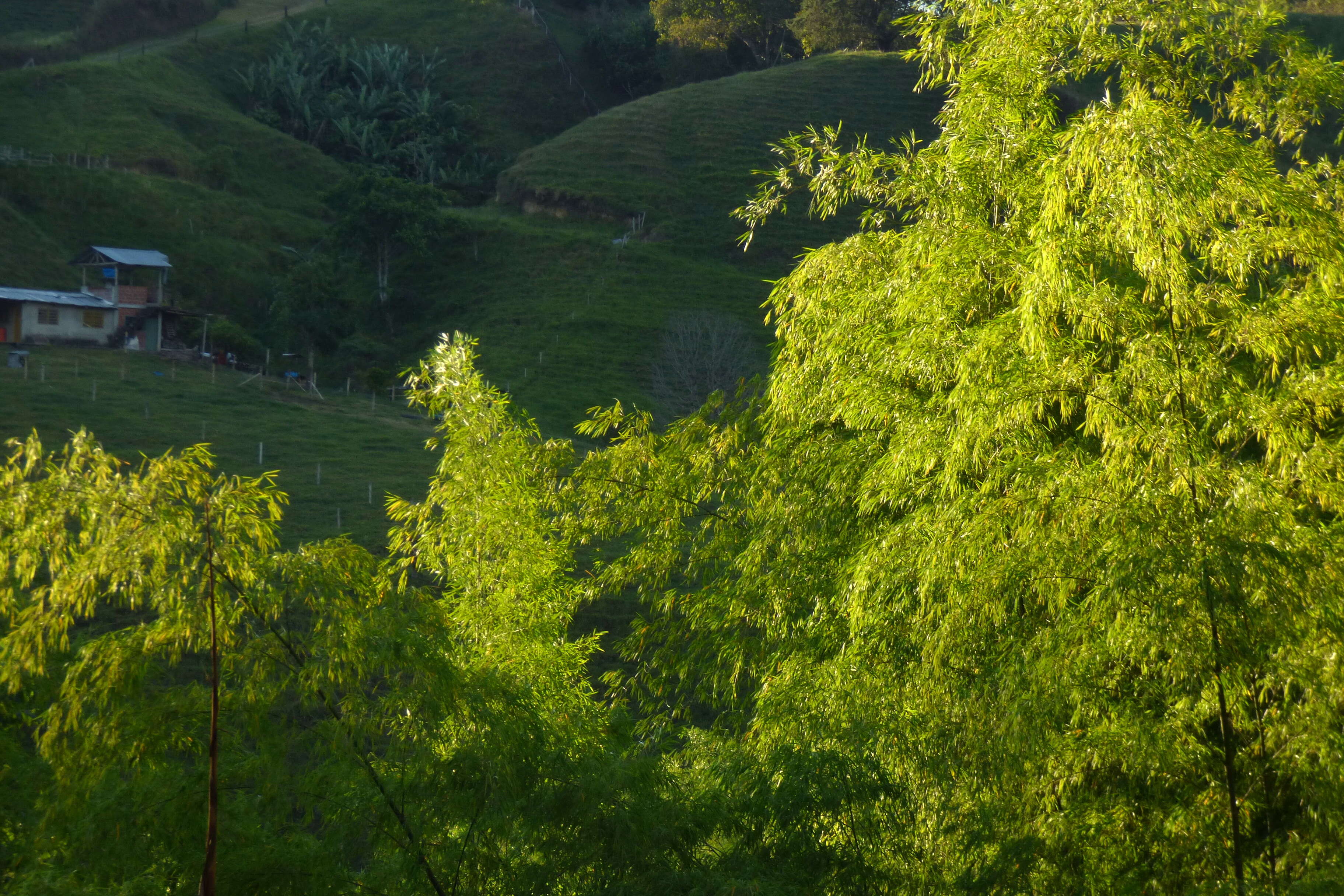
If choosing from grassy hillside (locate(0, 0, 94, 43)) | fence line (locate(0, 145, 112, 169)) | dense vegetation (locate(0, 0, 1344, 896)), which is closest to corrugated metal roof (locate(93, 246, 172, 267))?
fence line (locate(0, 145, 112, 169))

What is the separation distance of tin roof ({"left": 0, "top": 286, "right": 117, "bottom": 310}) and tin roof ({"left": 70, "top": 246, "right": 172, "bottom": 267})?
7.85 ft

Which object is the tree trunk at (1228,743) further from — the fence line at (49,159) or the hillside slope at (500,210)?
the fence line at (49,159)

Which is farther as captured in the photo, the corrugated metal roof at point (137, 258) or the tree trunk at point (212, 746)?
the corrugated metal roof at point (137, 258)

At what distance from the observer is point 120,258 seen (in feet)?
173

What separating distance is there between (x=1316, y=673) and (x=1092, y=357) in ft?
7.67

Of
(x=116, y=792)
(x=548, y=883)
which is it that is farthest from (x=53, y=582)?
(x=548, y=883)

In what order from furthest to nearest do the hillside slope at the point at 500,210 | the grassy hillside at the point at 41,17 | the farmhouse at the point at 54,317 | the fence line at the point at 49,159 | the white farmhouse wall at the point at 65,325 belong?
the grassy hillside at the point at 41,17 → the fence line at the point at 49,159 → the hillside slope at the point at 500,210 → the white farmhouse wall at the point at 65,325 → the farmhouse at the point at 54,317

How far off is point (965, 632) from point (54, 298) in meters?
50.2

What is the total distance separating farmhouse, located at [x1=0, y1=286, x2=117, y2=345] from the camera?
46.2 meters

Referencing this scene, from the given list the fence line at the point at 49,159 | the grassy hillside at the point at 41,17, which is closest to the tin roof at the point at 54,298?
the fence line at the point at 49,159

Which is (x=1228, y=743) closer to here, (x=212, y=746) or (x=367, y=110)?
(x=212, y=746)

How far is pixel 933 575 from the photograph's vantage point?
7.11 m

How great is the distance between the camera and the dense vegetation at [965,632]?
229 inches

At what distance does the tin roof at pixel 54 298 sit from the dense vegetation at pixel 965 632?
4583 centimetres
